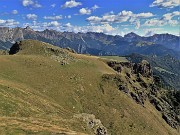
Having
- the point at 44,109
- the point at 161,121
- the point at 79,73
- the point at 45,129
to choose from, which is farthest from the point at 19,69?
A: the point at 161,121

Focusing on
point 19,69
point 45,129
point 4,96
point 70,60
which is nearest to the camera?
point 45,129

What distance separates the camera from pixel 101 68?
184 meters

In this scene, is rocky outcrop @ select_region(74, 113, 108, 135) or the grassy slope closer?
rocky outcrop @ select_region(74, 113, 108, 135)

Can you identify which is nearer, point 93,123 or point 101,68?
point 93,123

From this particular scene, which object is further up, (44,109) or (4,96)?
(4,96)

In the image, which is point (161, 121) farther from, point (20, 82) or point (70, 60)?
point (20, 82)

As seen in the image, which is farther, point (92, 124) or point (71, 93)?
point (71, 93)

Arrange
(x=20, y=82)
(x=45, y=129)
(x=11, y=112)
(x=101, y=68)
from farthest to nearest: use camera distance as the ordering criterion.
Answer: (x=101, y=68), (x=20, y=82), (x=11, y=112), (x=45, y=129)

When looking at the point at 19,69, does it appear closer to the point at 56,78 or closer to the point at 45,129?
the point at 56,78

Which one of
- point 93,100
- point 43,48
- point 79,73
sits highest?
point 43,48

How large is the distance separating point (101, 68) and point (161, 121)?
46.3 metres

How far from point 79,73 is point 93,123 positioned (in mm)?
60183

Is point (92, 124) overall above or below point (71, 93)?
below

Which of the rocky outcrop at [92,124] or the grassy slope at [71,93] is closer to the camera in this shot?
the rocky outcrop at [92,124]
